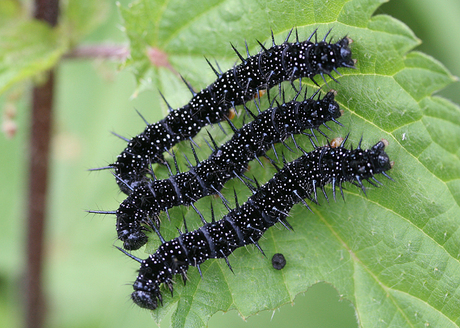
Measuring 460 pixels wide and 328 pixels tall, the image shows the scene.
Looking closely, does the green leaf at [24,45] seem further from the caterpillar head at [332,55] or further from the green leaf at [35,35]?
the caterpillar head at [332,55]

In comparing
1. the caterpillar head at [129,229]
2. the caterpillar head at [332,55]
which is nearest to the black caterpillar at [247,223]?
the caterpillar head at [129,229]

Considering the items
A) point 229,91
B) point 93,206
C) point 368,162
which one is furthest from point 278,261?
point 93,206

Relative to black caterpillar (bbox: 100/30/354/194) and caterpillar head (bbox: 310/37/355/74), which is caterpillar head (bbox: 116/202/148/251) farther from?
caterpillar head (bbox: 310/37/355/74)

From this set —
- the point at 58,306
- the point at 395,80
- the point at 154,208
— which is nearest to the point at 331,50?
the point at 395,80

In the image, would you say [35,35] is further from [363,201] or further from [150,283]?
[363,201]

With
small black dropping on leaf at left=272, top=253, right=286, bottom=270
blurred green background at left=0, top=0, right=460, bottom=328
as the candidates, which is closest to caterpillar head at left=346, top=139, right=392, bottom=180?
small black dropping on leaf at left=272, top=253, right=286, bottom=270

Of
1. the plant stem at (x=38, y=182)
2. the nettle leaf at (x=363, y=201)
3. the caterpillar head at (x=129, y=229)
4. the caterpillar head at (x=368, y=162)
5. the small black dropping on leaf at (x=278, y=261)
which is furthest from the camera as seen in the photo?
the plant stem at (x=38, y=182)

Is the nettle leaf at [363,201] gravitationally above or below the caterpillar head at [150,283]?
above
